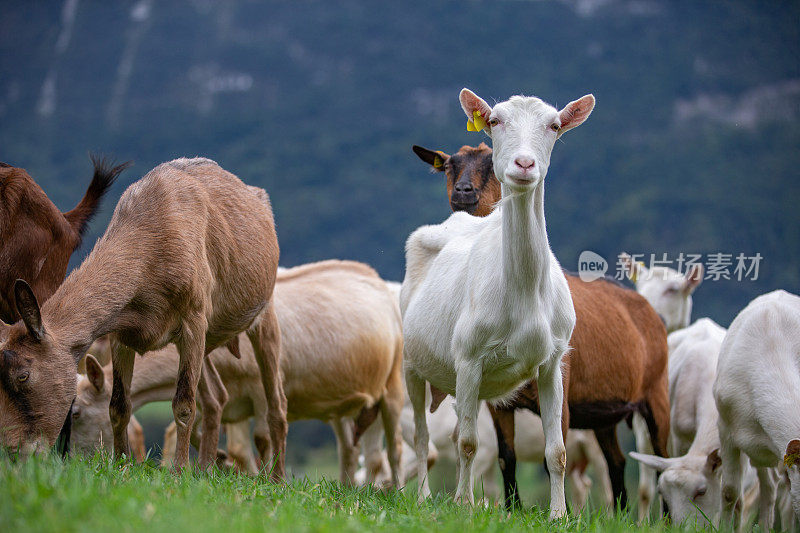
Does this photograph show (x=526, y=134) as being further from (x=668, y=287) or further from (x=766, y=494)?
(x=668, y=287)

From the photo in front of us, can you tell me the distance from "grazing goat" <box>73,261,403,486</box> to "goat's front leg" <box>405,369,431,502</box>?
1867mm

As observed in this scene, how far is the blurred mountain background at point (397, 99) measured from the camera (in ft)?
100

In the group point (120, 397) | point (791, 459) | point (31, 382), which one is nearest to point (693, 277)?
point (791, 459)

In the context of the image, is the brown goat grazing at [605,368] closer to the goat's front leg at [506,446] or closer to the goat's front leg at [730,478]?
the goat's front leg at [506,446]

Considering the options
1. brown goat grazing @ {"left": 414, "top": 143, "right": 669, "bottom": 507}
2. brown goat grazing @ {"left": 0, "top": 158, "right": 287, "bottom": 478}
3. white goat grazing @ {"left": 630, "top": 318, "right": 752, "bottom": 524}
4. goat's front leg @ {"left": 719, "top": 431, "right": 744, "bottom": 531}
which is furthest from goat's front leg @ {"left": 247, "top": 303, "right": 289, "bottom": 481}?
goat's front leg @ {"left": 719, "top": 431, "right": 744, "bottom": 531}

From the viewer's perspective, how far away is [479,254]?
529 centimetres

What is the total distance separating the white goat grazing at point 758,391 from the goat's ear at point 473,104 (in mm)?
3259

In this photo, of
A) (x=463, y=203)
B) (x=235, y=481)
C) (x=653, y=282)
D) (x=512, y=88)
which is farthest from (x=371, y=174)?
(x=235, y=481)

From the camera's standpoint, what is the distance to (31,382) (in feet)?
14.5

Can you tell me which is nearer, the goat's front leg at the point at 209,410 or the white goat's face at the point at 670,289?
the goat's front leg at the point at 209,410

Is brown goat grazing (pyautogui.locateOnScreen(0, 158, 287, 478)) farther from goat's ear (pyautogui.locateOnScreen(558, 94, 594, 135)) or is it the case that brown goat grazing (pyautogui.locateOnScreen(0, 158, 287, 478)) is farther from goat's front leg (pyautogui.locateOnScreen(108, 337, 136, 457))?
goat's ear (pyautogui.locateOnScreen(558, 94, 594, 135))

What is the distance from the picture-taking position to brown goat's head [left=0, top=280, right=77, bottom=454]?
4371 mm

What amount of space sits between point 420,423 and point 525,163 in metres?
2.71

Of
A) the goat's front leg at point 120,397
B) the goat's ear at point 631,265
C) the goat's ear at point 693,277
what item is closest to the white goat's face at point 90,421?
the goat's front leg at point 120,397
